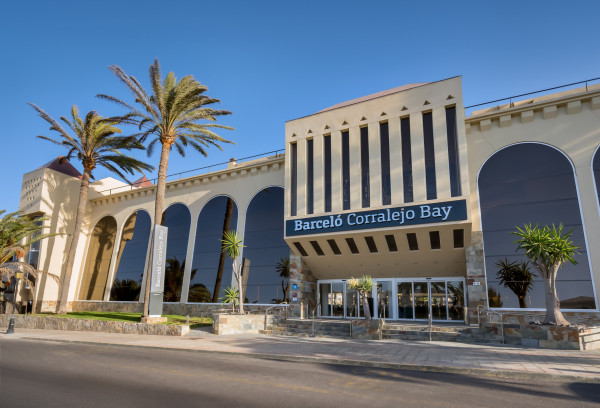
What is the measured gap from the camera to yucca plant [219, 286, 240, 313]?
24.5 meters

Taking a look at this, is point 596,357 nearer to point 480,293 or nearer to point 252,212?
point 480,293

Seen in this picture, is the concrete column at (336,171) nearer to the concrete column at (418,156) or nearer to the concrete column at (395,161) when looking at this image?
the concrete column at (395,161)

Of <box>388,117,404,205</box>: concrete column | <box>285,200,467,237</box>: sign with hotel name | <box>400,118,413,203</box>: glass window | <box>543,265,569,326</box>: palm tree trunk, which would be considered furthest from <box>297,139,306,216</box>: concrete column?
<box>543,265,569,326</box>: palm tree trunk

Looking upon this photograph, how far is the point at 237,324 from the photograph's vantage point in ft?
68.6

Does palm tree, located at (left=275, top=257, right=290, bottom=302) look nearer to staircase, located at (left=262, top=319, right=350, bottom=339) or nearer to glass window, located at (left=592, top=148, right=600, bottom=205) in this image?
staircase, located at (left=262, top=319, right=350, bottom=339)

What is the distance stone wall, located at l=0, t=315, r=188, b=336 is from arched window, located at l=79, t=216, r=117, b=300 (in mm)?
8416

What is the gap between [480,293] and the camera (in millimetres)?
20203

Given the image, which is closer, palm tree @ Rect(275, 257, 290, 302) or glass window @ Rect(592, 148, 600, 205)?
glass window @ Rect(592, 148, 600, 205)

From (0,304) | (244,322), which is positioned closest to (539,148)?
(244,322)

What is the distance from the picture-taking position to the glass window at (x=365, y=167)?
23.3m

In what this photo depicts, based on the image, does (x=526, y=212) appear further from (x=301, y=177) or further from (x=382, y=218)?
(x=301, y=177)

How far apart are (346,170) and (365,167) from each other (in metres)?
1.27

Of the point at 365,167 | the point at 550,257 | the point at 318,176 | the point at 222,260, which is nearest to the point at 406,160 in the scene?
the point at 365,167

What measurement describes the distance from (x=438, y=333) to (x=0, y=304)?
37.1 meters
